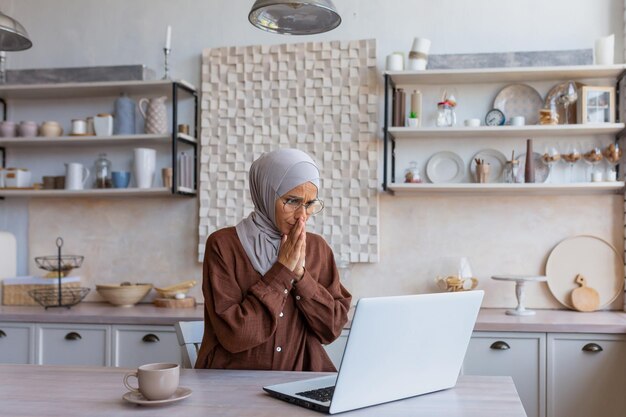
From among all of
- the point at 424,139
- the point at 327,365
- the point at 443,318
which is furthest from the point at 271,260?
the point at 424,139

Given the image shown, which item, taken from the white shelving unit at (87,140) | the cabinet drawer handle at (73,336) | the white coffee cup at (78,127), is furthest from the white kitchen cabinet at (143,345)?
the white coffee cup at (78,127)

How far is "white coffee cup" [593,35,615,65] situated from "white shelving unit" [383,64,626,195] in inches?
1.7

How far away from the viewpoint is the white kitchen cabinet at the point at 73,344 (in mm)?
3334

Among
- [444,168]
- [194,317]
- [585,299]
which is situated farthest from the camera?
[444,168]

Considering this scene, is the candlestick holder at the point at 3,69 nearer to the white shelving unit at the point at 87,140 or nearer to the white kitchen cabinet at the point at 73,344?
the white shelving unit at the point at 87,140

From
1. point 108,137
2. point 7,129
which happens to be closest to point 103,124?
point 108,137

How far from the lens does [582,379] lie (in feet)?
9.91

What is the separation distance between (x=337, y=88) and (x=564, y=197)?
1.28 meters

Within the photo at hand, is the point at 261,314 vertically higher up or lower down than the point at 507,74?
lower down

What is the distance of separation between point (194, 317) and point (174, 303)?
400 millimetres

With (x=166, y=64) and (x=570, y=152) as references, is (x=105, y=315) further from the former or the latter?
(x=570, y=152)

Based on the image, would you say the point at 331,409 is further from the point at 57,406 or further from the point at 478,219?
the point at 478,219

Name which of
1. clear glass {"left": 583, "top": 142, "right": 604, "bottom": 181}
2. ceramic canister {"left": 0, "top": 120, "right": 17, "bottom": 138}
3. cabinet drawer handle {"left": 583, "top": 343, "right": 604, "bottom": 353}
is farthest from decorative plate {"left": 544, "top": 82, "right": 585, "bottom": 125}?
ceramic canister {"left": 0, "top": 120, "right": 17, "bottom": 138}

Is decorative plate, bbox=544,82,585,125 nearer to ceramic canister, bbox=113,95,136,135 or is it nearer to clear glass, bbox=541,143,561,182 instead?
clear glass, bbox=541,143,561,182
